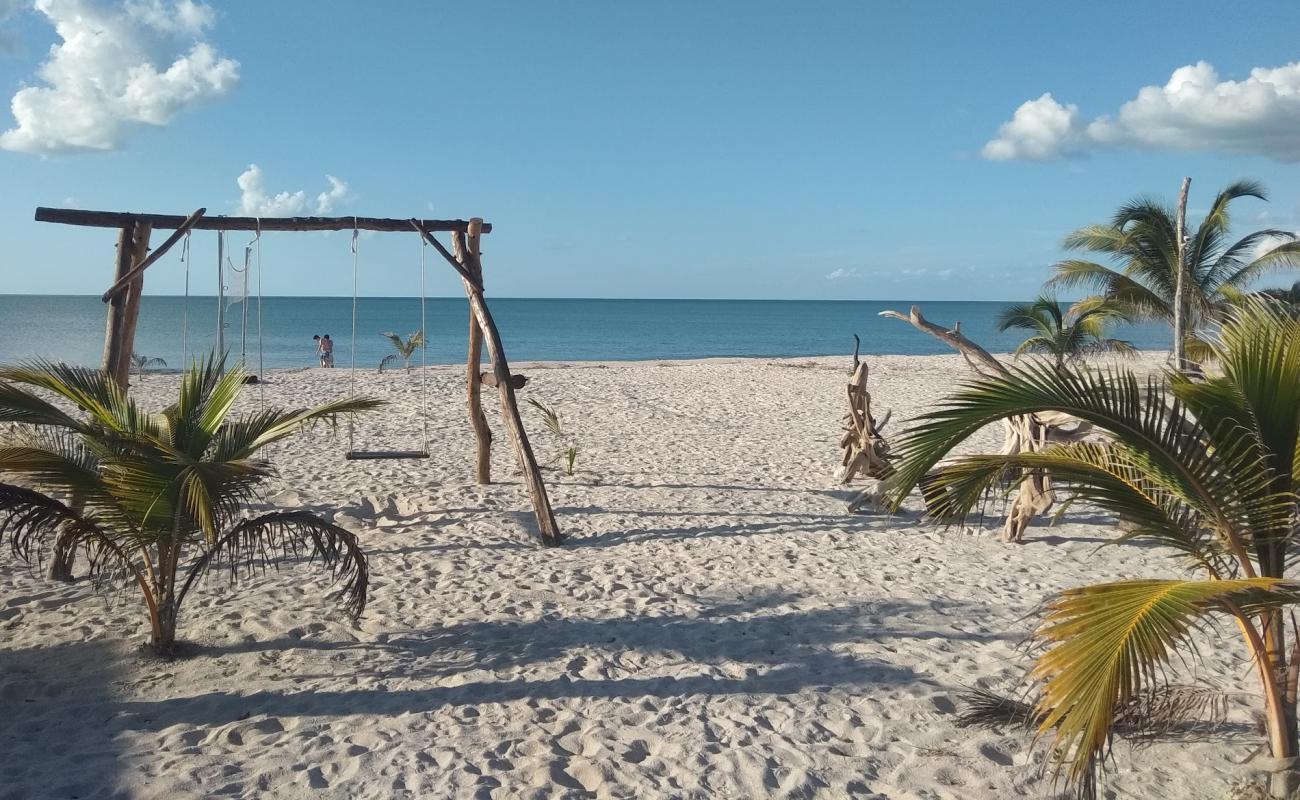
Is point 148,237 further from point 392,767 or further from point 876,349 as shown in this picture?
point 876,349

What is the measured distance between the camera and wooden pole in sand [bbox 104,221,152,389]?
234 inches

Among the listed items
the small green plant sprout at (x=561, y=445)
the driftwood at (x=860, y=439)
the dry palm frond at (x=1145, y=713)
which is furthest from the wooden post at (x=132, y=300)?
the driftwood at (x=860, y=439)

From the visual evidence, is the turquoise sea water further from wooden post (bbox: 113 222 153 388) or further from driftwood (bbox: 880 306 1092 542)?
driftwood (bbox: 880 306 1092 542)

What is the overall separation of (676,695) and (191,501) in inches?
89.8

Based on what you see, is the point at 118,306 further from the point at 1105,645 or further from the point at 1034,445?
the point at 1034,445

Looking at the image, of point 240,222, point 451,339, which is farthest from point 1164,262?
point 451,339

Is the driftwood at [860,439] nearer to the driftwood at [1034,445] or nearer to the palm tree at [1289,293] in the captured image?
the driftwood at [1034,445]

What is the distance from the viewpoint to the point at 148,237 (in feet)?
20.3

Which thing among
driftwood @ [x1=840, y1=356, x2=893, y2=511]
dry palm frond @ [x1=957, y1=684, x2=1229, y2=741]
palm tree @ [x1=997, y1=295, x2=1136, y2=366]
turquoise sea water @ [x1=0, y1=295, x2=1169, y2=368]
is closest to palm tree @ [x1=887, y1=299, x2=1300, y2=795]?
dry palm frond @ [x1=957, y1=684, x2=1229, y2=741]

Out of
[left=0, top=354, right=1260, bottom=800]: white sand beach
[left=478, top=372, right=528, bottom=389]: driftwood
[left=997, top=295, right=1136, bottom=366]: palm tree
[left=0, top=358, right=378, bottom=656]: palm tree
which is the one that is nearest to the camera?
[left=0, top=354, right=1260, bottom=800]: white sand beach

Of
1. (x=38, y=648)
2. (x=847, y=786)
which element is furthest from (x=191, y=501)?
(x=847, y=786)

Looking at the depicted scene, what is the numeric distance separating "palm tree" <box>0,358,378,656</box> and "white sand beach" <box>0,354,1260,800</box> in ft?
1.60

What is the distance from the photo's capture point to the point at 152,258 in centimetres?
612

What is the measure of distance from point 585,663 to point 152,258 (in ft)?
13.8
